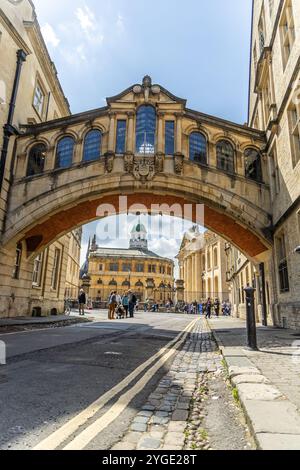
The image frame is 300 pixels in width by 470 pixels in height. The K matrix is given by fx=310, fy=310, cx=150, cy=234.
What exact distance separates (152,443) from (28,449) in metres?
0.84

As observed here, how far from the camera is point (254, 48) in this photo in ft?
59.7

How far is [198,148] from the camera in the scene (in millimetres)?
15461

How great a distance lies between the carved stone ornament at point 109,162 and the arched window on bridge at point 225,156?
5.15 metres

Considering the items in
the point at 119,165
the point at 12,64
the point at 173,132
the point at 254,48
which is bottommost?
the point at 119,165

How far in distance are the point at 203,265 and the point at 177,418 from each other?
60673mm

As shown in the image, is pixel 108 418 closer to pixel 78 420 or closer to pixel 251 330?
pixel 78 420

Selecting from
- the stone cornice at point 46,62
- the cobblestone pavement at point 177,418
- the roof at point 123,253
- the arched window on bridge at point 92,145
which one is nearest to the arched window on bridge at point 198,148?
the arched window on bridge at point 92,145

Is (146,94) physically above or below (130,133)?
above

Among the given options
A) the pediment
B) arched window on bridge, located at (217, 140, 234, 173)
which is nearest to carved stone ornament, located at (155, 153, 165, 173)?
arched window on bridge, located at (217, 140, 234, 173)

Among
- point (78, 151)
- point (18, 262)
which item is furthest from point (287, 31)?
point (18, 262)

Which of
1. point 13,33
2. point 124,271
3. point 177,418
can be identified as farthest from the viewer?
point 124,271

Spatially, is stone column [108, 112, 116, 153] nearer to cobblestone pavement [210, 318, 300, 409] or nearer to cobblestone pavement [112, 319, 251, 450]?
cobblestone pavement [210, 318, 300, 409]
